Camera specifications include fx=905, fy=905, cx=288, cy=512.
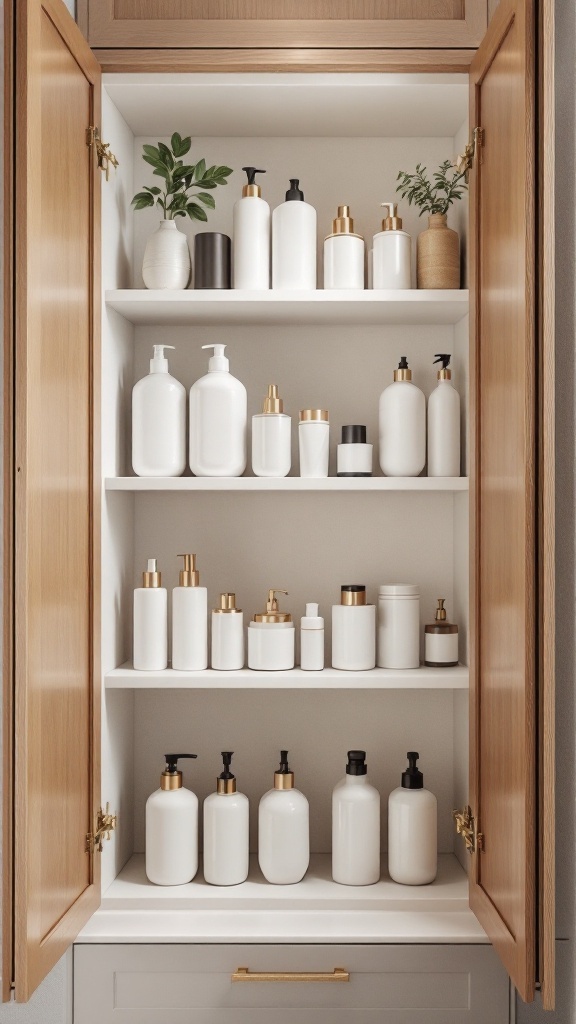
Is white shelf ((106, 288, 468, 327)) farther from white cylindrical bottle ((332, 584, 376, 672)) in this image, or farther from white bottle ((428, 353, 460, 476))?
white cylindrical bottle ((332, 584, 376, 672))

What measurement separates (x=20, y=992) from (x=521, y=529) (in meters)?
0.78

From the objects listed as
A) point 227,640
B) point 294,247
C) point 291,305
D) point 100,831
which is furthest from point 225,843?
point 294,247

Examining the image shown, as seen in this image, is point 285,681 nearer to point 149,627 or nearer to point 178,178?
point 149,627

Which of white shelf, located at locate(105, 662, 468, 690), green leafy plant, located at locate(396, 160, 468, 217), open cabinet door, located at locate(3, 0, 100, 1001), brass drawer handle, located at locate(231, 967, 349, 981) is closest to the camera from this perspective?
open cabinet door, located at locate(3, 0, 100, 1001)

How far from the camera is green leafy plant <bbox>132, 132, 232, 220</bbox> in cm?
149

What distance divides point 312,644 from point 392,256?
0.65 meters

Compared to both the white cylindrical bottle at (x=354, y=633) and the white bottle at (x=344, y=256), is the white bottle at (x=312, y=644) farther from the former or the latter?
the white bottle at (x=344, y=256)

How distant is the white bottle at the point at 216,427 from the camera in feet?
4.83

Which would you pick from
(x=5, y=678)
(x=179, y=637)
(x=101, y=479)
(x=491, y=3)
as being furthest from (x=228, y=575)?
(x=491, y=3)

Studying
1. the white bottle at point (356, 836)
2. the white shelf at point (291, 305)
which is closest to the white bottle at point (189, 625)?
the white bottle at point (356, 836)

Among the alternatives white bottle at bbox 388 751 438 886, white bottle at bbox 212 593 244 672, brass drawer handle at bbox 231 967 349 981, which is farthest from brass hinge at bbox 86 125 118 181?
brass drawer handle at bbox 231 967 349 981

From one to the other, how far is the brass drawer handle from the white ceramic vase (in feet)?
3.46

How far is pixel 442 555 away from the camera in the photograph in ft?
5.38

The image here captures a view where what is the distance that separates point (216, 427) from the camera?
4.83 ft
